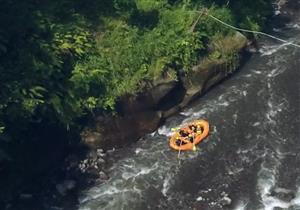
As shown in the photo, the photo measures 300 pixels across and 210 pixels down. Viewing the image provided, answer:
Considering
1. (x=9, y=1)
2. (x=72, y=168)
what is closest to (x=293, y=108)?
(x=72, y=168)

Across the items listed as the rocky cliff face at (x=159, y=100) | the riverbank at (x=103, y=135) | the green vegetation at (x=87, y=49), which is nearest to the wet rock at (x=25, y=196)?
the riverbank at (x=103, y=135)

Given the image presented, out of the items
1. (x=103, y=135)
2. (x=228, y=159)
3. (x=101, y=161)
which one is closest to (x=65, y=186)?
Answer: (x=101, y=161)

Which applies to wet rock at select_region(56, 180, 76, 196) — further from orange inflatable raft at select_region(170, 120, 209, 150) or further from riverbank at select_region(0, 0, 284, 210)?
orange inflatable raft at select_region(170, 120, 209, 150)

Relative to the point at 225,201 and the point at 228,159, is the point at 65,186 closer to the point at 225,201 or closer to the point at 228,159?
the point at 225,201

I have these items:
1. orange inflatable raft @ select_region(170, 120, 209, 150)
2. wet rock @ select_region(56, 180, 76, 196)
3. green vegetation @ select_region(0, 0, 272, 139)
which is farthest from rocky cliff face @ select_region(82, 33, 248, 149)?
wet rock @ select_region(56, 180, 76, 196)

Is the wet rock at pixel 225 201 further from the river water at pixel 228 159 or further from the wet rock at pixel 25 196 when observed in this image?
the wet rock at pixel 25 196

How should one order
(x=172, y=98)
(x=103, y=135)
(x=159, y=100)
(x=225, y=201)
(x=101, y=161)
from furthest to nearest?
(x=172, y=98)
(x=159, y=100)
(x=103, y=135)
(x=101, y=161)
(x=225, y=201)
